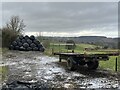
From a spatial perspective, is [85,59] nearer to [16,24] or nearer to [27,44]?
[27,44]

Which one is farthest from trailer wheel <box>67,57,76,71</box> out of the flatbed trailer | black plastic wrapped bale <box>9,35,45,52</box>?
black plastic wrapped bale <box>9,35,45,52</box>

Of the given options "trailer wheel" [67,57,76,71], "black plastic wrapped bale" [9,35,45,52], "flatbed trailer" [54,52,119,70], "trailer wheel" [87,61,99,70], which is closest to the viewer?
"flatbed trailer" [54,52,119,70]

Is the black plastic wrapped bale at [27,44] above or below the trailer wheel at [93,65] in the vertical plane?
above

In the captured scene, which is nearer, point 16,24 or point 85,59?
point 85,59

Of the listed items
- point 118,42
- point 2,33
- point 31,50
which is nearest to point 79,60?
point 118,42

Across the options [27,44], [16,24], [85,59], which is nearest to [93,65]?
[85,59]

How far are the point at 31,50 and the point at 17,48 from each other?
174 cm

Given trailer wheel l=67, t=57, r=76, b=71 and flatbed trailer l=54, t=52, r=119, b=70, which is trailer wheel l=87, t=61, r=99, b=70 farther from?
trailer wheel l=67, t=57, r=76, b=71

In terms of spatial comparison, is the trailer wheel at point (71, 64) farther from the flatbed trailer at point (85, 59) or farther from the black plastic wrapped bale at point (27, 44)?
the black plastic wrapped bale at point (27, 44)

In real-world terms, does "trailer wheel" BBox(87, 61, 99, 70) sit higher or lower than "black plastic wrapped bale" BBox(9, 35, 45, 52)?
lower

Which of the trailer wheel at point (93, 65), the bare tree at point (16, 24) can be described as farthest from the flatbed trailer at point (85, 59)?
the bare tree at point (16, 24)

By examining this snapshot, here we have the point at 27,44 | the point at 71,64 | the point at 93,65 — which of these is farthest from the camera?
the point at 27,44

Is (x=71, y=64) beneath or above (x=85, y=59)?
beneath

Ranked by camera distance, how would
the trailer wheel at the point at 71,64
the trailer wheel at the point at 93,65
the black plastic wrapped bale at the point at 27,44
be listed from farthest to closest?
the black plastic wrapped bale at the point at 27,44, the trailer wheel at the point at 93,65, the trailer wheel at the point at 71,64
